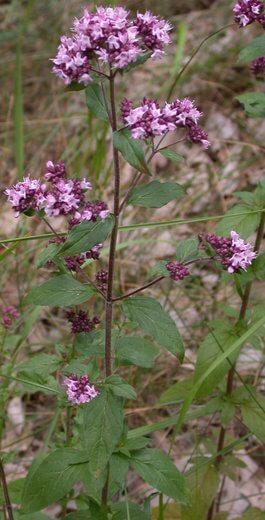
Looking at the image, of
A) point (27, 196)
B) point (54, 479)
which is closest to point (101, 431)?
point (54, 479)

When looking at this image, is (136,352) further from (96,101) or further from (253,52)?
(253,52)

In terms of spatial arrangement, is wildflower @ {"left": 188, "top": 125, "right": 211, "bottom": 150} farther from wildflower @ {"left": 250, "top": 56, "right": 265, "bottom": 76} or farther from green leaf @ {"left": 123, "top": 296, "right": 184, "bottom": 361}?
wildflower @ {"left": 250, "top": 56, "right": 265, "bottom": 76}

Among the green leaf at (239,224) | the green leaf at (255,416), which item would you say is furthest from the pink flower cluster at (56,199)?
the green leaf at (255,416)

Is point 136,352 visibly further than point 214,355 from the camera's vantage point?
No

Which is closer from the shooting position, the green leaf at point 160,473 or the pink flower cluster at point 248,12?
the green leaf at point 160,473

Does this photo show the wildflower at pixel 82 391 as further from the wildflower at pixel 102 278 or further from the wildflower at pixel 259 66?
the wildflower at pixel 259 66

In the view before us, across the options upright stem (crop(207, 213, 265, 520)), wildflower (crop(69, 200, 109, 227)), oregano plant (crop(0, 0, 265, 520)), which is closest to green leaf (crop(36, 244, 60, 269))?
oregano plant (crop(0, 0, 265, 520))

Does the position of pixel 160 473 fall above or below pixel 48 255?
below
